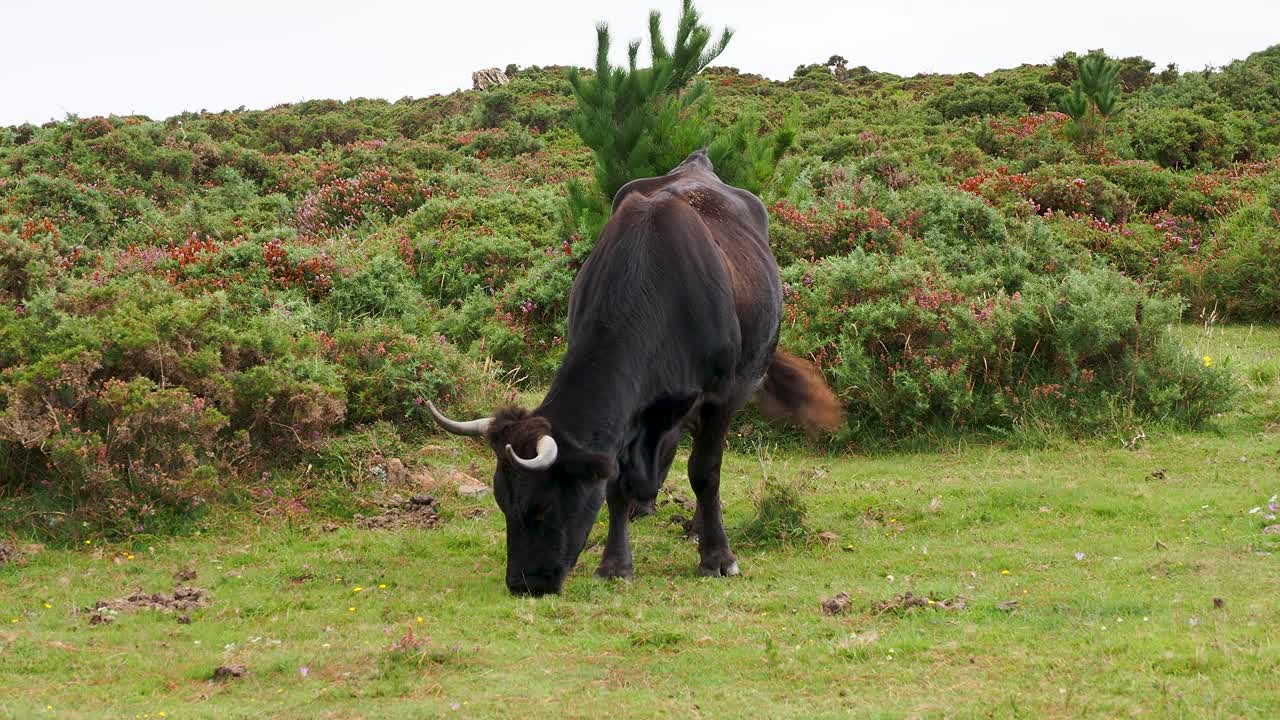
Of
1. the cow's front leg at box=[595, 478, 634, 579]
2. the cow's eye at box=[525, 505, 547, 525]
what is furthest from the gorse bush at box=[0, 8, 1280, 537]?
the cow's eye at box=[525, 505, 547, 525]

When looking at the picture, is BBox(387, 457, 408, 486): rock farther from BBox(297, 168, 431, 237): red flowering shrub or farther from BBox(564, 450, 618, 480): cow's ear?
BBox(297, 168, 431, 237): red flowering shrub

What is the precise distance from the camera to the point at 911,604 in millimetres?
6074

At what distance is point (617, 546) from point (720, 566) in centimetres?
66

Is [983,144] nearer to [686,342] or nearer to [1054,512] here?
[1054,512]

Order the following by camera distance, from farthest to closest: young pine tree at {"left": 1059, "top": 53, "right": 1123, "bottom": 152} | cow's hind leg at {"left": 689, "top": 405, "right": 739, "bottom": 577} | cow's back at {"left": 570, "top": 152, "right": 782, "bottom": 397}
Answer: young pine tree at {"left": 1059, "top": 53, "right": 1123, "bottom": 152}
cow's hind leg at {"left": 689, "top": 405, "right": 739, "bottom": 577}
cow's back at {"left": 570, "top": 152, "right": 782, "bottom": 397}

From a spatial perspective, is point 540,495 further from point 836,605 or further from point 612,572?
point 836,605

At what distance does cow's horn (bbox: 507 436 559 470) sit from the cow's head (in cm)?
2

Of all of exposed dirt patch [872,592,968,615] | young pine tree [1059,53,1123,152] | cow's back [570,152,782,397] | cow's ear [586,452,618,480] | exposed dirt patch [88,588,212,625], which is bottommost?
exposed dirt patch [88,588,212,625]

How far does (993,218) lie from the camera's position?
14.5 m

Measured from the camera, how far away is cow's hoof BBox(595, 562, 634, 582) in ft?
23.1

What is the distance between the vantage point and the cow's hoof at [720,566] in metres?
7.18

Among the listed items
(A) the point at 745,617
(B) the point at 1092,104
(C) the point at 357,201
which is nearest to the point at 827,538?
(A) the point at 745,617

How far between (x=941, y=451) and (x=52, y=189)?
624 inches

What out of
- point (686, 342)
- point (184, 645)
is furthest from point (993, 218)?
point (184, 645)
